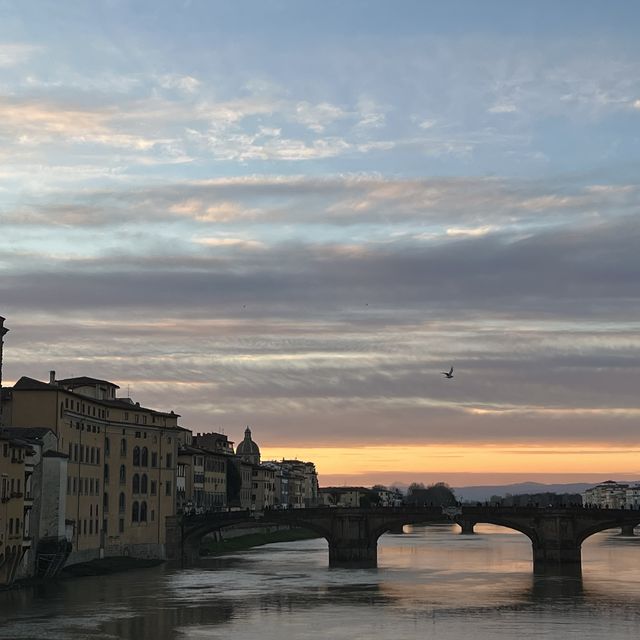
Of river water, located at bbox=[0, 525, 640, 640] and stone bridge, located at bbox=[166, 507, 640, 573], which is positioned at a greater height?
stone bridge, located at bbox=[166, 507, 640, 573]

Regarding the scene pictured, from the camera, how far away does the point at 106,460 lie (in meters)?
124

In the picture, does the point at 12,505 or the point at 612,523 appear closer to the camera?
the point at 12,505

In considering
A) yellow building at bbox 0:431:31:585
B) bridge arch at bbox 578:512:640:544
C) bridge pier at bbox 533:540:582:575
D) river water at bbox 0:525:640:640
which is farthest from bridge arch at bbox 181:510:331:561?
yellow building at bbox 0:431:31:585

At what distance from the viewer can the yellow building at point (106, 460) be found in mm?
109250

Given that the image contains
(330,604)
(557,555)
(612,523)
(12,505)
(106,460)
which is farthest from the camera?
(557,555)

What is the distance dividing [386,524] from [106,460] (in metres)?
31.9

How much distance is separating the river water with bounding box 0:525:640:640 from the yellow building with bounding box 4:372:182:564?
6258 millimetres

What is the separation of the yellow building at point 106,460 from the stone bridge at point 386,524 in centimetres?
408

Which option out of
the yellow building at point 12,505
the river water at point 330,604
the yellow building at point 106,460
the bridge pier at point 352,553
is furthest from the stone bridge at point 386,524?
the yellow building at point 12,505

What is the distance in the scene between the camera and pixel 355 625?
76.7 meters

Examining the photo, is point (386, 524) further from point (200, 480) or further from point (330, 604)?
point (200, 480)

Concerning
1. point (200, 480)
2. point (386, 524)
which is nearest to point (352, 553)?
point (386, 524)

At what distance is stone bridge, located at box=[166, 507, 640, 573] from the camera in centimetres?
12625

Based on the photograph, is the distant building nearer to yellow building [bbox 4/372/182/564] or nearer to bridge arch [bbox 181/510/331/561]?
bridge arch [bbox 181/510/331/561]
